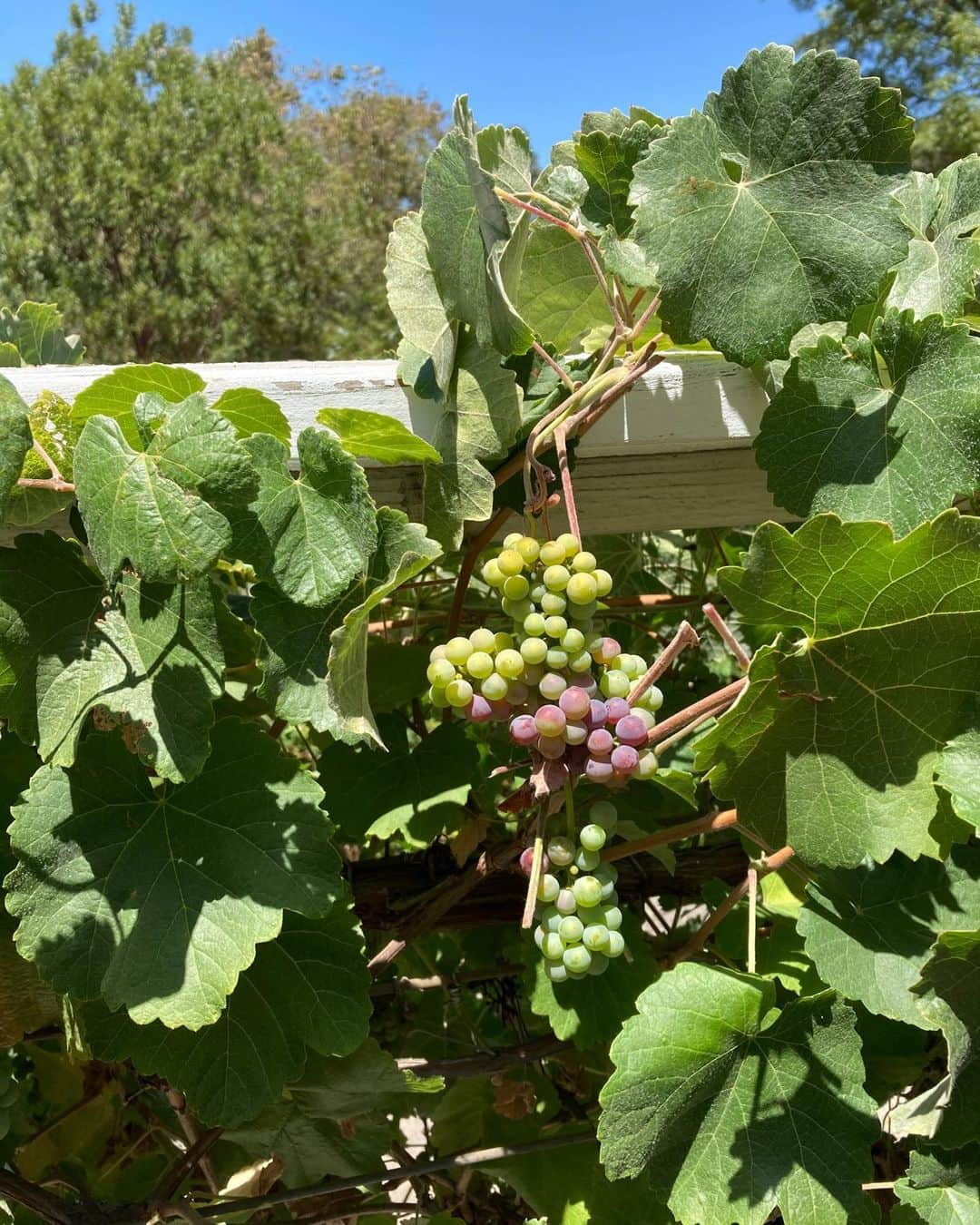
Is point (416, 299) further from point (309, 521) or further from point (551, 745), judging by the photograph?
point (551, 745)

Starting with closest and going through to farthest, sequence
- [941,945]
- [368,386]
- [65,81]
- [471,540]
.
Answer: [941,945] < [368,386] < [471,540] < [65,81]

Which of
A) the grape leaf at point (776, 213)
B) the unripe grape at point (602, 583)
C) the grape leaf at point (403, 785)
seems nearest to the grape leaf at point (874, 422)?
the grape leaf at point (776, 213)

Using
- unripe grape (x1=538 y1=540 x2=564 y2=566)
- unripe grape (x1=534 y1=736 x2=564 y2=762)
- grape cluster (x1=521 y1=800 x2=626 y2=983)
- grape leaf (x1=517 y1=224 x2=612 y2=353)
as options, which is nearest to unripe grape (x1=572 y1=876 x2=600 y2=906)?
grape cluster (x1=521 y1=800 x2=626 y2=983)

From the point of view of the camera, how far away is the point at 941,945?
67 cm

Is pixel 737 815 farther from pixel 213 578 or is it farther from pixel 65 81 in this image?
pixel 65 81

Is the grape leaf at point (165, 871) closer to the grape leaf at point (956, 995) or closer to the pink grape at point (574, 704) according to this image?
the pink grape at point (574, 704)

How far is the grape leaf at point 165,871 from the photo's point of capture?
0.69 meters

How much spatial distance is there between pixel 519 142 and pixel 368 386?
242 millimetres

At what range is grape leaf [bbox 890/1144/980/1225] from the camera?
717mm

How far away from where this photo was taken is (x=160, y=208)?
33.8 feet

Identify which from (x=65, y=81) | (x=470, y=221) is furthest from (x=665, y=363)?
(x=65, y=81)

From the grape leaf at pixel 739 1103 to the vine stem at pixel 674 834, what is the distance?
0.30ft

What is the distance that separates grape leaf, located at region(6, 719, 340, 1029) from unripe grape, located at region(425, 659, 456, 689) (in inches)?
5.1

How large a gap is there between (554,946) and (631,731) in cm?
17
